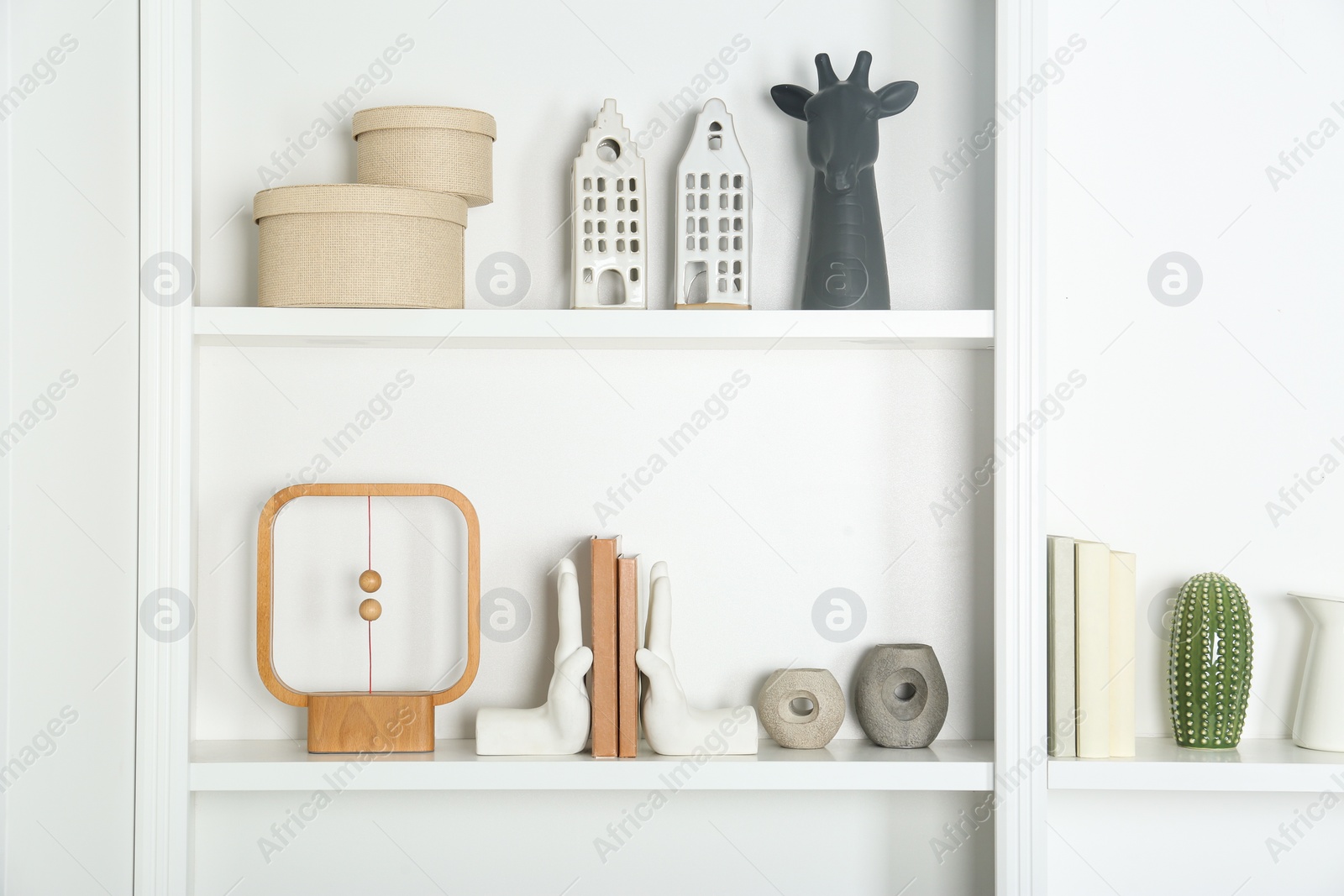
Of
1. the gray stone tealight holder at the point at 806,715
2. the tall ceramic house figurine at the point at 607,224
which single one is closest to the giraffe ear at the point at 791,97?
Result: the tall ceramic house figurine at the point at 607,224

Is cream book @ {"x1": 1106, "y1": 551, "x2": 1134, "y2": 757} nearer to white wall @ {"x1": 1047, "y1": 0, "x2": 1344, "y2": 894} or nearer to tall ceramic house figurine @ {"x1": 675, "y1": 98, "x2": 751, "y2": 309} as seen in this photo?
white wall @ {"x1": 1047, "y1": 0, "x2": 1344, "y2": 894}

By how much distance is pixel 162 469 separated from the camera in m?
1.09

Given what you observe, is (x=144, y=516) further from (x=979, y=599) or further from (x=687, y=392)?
(x=979, y=599)

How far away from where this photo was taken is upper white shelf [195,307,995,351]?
110 cm

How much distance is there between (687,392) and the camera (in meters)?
1.25

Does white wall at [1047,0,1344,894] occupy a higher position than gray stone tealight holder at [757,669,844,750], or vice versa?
white wall at [1047,0,1344,894]

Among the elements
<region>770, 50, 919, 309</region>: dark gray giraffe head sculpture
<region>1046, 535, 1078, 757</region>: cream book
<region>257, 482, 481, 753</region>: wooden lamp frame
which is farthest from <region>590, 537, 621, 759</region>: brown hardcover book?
<region>1046, 535, 1078, 757</region>: cream book

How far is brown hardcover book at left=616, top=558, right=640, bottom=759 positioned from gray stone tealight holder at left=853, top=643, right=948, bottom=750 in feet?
0.93

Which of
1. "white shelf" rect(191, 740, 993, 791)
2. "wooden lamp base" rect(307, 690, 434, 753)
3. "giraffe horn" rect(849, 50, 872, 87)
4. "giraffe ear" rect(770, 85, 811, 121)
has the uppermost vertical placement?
"giraffe horn" rect(849, 50, 872, 87)

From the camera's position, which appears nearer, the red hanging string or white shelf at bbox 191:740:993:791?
white shelf at bbox 191:740:993:791

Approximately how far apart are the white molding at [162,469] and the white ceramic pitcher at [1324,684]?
1.30 meters

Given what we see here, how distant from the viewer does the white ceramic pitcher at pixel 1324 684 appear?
3.76ft

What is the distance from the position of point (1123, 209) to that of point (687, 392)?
61cm

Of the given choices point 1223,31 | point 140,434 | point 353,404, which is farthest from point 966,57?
point 140,434
